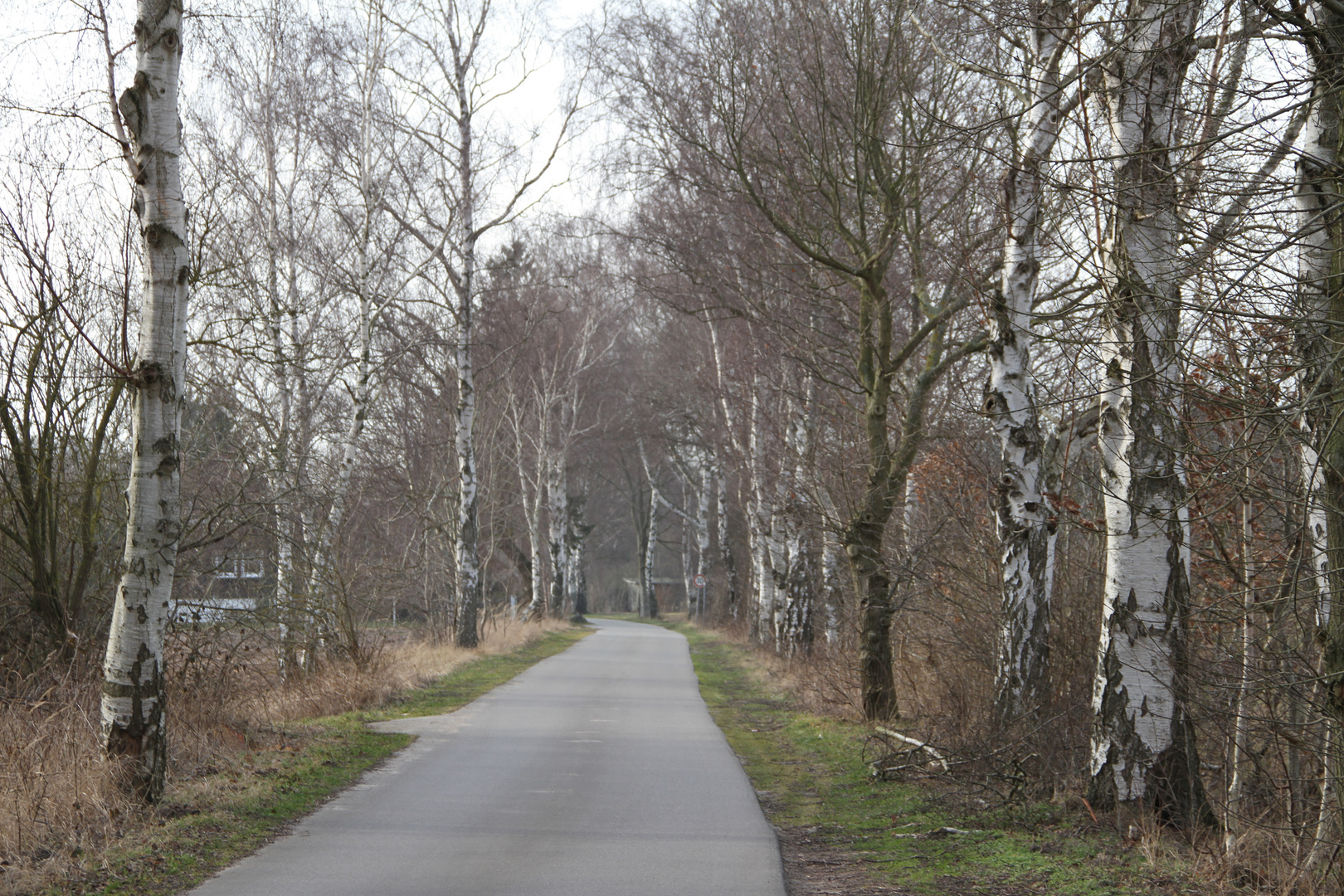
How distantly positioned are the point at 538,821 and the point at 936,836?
2.78 m

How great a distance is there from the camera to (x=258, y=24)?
930cm

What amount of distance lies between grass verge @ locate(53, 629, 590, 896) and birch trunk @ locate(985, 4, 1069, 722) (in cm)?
554

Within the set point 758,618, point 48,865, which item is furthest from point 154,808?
point 758,618

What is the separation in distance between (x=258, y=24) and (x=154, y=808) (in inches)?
239

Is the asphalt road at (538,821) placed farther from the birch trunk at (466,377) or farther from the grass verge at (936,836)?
the birch trunk at (466,377)

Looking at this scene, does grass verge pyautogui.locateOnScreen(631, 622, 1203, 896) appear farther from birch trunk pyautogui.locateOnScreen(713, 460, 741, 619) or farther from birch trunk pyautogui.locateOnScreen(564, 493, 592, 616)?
birch trunk pyautogui.locateOnScreen(564, 493, 592, 616)

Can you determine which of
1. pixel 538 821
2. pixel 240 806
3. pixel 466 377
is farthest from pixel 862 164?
pixel 466 377

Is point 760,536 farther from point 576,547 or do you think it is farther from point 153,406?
point 576,547

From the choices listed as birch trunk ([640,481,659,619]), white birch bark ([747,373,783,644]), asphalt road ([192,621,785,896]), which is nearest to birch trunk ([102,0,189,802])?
asphalt road ([192,621,785,896])

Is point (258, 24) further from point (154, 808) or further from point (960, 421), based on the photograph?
point (960, 421)

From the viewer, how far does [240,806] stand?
7.92 meters

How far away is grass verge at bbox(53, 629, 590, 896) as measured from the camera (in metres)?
6.12

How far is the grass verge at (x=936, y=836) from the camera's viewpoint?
6.45m

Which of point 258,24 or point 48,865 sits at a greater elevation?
point 258,24
